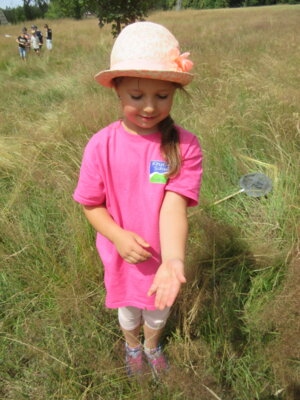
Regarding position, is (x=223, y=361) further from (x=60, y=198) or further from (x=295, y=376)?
(x=60, y=198)

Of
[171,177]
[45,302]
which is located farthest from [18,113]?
[171,177]

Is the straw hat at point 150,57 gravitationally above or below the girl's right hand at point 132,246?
above

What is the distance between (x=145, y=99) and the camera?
99cm

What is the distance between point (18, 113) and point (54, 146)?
1.69m

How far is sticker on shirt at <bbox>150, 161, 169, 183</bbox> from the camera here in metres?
1.07

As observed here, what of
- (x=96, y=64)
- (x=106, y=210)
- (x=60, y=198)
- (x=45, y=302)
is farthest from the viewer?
(x=96, y=64)

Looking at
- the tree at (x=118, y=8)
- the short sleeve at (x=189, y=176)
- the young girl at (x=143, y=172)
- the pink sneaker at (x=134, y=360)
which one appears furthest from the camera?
the tree at (x=118, y=8)

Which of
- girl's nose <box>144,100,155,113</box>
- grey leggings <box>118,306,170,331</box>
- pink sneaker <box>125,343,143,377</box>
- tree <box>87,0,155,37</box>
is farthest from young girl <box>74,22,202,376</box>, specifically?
tree <box>87,0,155,37</box>

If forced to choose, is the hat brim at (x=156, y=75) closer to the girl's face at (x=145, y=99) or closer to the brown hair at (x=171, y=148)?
the girl's face at (x=145, y=99)

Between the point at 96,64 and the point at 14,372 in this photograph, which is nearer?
the point at 14,372

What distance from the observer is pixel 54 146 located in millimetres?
2918

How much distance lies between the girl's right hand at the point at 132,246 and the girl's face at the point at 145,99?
382 mm

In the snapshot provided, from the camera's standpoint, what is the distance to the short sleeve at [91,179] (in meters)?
1.09

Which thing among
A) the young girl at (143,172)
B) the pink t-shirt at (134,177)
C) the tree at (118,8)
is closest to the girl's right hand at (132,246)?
the young girl at (143,172)
